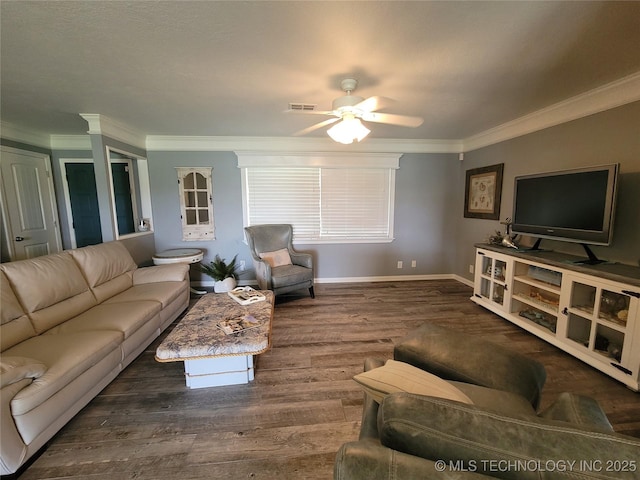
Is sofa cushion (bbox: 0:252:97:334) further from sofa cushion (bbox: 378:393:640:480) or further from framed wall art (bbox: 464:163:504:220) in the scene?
framed wall art (bbox: 464:163:504:220)

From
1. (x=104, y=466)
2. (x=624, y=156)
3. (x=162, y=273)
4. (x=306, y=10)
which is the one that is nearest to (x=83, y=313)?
(x=162, y=273)

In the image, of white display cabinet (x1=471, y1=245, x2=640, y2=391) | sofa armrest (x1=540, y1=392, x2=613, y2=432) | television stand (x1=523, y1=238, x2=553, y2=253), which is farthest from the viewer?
television stand (x1=523, y1=238, x2=553, y2=253)

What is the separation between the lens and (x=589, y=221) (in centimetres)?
221

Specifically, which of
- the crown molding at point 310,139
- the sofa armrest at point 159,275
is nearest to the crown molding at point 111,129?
the crown molding at point 310,139

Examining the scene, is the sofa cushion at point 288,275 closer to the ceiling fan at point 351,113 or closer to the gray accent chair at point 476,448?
the ceiling fan at point 351,113

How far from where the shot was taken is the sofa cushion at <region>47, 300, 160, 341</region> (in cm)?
192

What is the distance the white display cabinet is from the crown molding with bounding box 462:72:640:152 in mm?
1384

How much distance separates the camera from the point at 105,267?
2568 mm

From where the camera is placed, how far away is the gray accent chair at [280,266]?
10.9ft

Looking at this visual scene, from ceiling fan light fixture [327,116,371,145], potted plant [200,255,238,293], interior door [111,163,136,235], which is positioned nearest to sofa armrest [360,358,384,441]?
ceiling fan light fixture [327,116,371,145]

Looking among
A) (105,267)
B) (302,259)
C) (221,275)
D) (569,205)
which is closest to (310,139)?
(302,259)

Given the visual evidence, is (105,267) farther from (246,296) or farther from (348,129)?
(348,129)

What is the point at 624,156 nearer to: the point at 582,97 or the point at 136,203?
the point at 582,97

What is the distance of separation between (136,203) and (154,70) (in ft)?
8.61
